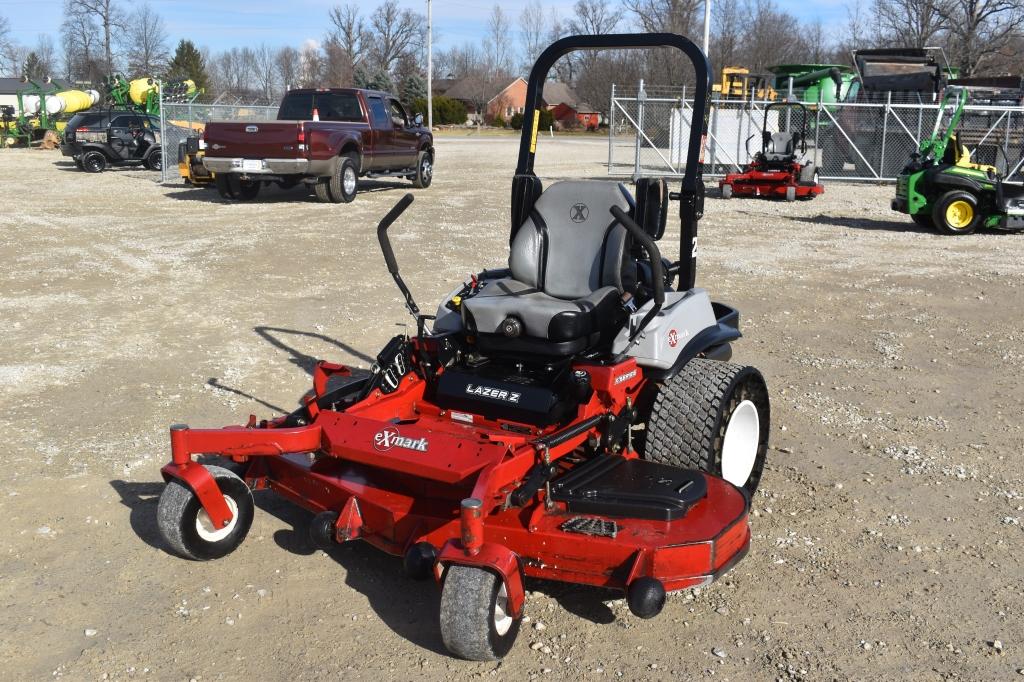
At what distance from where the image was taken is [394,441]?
13.0 feet

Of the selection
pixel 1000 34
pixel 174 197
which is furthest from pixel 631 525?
Answer: pixel 1000 34

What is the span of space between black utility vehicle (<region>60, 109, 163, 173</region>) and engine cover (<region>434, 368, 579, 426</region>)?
2191cm

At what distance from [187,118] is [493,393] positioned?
967 inches

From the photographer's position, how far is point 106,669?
3.46 meters

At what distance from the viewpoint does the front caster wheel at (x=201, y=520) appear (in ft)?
13.4

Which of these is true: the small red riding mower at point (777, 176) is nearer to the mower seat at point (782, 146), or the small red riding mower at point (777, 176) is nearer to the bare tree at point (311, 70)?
the mower seat at point (782, 146)

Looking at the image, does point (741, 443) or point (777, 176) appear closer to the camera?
point (741, 443)

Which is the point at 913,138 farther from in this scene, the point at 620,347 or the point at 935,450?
the point at 620,347

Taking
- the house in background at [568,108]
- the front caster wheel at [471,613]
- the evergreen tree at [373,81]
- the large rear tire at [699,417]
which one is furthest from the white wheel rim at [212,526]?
the house in background at [568,108]

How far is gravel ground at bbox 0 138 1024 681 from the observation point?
3611 mm

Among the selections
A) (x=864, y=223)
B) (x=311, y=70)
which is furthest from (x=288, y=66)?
(x=864, y=223)

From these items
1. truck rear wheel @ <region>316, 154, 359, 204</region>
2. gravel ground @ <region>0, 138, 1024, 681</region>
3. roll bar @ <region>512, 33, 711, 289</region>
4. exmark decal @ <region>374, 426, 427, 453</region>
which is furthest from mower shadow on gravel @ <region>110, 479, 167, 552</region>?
truck rear wheel @ <region>316, 154, 359, 204</region>

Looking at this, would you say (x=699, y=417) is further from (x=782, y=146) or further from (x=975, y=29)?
(x=975, y=29)

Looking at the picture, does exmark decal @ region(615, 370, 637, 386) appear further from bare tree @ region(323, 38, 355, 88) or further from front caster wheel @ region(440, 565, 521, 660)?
bare tree @ region(323, 38, 355, 88)
